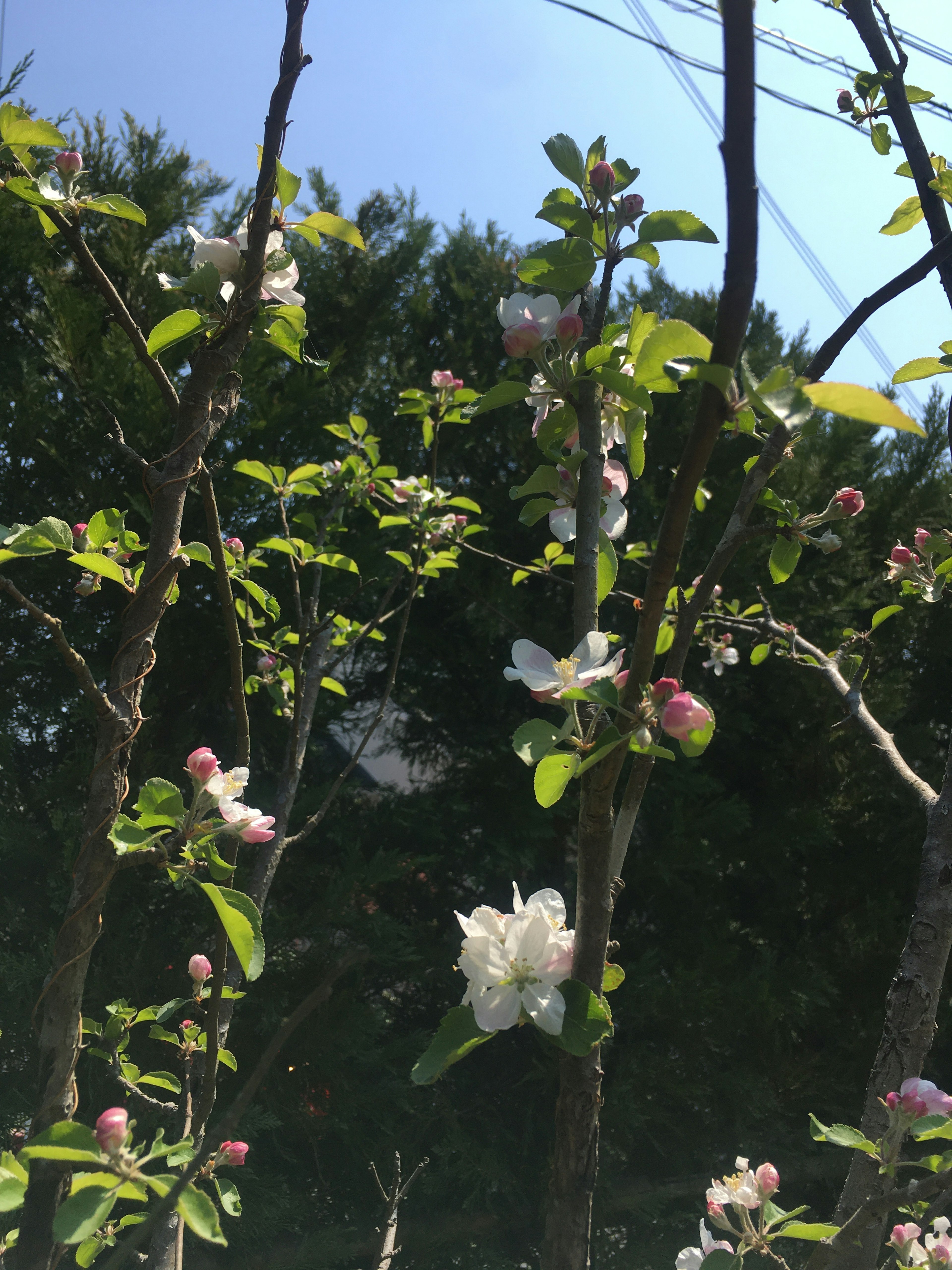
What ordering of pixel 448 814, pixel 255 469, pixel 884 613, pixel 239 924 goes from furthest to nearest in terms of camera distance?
1. pixel 448 814
2. pixel 255 469
3. pixel 884 613
4. pixel 239 924

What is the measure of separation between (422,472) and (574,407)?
328 cm

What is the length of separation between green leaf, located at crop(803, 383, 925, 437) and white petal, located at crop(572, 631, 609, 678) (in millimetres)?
248

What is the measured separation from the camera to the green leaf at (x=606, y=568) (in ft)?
2.37

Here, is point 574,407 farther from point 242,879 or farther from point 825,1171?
point 825,1171

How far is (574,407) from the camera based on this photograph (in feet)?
2.48

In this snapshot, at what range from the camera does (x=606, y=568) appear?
2.38ft

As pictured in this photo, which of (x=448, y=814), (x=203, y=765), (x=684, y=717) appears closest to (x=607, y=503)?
(x=684, y=717)

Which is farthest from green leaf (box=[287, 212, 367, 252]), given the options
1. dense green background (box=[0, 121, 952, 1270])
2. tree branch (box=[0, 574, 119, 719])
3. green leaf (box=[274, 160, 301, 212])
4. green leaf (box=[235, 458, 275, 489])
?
dense green background (box=[0, 121, 952, 1270])

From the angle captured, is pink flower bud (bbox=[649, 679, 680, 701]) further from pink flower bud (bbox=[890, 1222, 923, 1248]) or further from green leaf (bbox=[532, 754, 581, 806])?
pink flower bud (bbox=[890, 1222, 923, 1248])

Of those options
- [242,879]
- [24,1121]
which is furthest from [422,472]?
[24,1121]

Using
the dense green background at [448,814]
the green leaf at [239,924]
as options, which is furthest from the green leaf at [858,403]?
the dense green background at [448,814]

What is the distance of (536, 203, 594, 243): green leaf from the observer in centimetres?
74

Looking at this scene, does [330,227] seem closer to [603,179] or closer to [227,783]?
[603,179]

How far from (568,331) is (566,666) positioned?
1.03 ft
